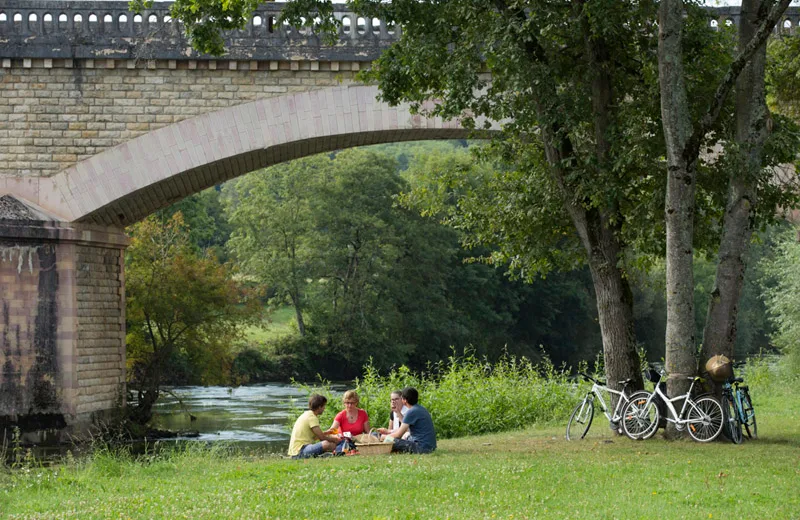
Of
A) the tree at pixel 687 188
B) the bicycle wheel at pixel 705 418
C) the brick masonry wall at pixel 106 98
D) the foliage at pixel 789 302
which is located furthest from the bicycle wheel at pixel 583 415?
the foliage at pixel 789 302

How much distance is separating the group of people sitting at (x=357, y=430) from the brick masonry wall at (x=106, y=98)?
7.50 m

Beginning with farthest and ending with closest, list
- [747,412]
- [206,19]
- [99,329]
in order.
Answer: [99,329]
[206,19]
[747,412]

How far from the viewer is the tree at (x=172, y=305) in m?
22.2

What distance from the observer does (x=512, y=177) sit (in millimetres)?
12531

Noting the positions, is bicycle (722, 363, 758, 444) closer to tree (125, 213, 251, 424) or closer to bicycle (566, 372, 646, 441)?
bicycle (566, 372, 646, 441)

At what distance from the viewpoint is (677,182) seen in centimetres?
1005

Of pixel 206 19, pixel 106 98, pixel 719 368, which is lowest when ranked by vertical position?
pixel 719 368

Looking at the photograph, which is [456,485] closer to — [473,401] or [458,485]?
[458,485]

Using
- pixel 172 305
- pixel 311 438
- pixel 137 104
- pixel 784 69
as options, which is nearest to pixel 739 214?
pixel 784 69

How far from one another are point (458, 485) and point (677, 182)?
4.35m

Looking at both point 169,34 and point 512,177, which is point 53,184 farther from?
point 512,177

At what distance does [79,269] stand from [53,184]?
4.58 feet

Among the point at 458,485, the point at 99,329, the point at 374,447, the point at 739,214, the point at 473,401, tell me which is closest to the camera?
the point at 458,485

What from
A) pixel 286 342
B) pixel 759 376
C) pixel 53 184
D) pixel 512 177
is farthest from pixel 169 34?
pixel 286 342
